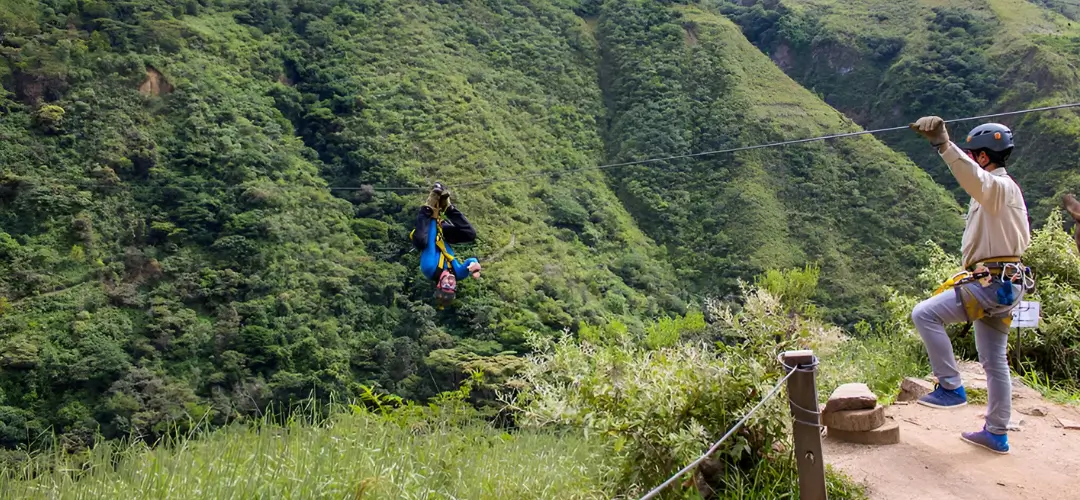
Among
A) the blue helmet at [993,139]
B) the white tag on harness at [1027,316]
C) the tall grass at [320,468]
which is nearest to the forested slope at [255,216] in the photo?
the tall grass at [320,468]

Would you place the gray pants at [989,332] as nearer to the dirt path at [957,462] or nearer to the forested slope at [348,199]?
the dirt path at [957,462]

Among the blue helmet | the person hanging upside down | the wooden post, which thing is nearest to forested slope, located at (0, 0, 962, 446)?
the person hanging upside down

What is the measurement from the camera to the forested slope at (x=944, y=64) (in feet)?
96.5

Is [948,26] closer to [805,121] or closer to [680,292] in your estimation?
[805,121]

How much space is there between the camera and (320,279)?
2634 cm

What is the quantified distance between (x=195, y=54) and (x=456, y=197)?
15.0 m

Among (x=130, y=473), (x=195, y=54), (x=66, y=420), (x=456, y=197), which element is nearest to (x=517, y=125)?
(x=456, y=197)

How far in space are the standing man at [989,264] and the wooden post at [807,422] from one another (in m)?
1.17

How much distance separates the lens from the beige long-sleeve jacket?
307 centimetres

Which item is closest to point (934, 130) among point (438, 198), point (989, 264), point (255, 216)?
point (989, 264)

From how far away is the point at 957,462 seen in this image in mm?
3293

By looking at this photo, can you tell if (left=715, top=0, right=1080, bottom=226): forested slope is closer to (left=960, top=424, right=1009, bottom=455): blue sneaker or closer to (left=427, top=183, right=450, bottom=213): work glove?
(left=960, top=424, right=1009, bottom=455): blue sneaker

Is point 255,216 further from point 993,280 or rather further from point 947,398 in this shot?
point 993,280

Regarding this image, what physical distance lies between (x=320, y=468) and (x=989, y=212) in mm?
3121
